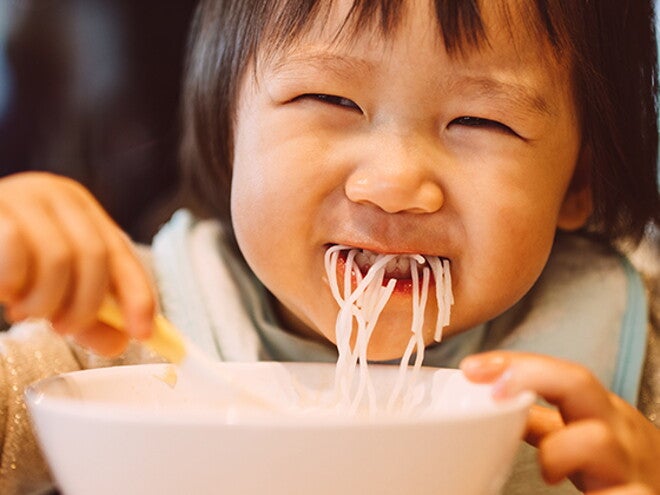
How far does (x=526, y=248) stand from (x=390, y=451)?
466 mm

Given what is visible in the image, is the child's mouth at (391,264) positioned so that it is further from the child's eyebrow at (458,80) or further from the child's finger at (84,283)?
the child's finger at (84,283)

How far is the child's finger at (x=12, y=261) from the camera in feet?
1.89

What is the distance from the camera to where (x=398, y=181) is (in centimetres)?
81

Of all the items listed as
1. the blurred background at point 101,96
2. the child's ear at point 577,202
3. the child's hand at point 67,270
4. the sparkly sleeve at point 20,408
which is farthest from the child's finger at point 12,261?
the blurred background at point 101,96

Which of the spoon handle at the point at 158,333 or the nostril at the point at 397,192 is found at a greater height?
the nostril at the point at 397,192

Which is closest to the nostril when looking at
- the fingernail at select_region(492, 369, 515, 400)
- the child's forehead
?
the child's forehead

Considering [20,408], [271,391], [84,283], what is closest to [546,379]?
[271,391]

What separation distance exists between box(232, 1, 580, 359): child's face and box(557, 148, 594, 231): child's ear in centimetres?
14

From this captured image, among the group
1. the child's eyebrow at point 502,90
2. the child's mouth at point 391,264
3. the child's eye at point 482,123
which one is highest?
the child's eyebrow at point 502,90

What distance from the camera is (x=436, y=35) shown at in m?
0.82

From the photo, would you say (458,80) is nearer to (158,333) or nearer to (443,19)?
(443,19)

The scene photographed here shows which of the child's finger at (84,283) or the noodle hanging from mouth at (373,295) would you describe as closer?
the child's finger at (84,283)

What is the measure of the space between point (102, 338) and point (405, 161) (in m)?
0.31

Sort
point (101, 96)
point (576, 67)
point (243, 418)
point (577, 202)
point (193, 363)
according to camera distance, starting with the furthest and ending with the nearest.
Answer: point (101, 96) → point (577, 202) → point (576, 67) → point (193, 363) → point (243, 418)
